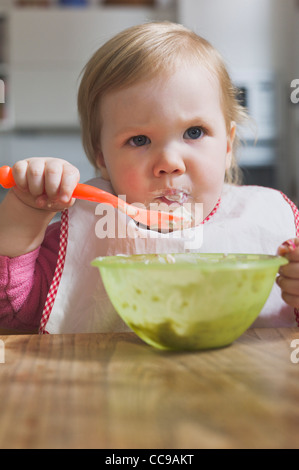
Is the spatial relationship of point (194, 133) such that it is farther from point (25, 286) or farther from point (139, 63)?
point (25, 286)

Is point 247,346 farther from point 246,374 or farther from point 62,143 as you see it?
point 62,143

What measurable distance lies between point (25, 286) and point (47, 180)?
234mm

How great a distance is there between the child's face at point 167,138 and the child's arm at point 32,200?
0.61ft

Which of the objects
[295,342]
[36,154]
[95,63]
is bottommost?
[36,154]

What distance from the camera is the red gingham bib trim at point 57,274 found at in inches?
33.1

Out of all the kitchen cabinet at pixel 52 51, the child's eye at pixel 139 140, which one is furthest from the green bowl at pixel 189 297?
the kitchen cabinet at pixel 52 51

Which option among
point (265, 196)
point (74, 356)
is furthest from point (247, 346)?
point (265, 196)

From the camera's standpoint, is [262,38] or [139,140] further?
[262,38]

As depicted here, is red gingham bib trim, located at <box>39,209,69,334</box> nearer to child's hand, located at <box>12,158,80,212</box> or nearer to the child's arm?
the child's arm

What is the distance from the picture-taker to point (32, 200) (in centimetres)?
80

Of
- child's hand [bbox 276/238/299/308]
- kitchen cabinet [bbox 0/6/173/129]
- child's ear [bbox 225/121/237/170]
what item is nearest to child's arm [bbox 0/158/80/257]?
child's hand [bbox 276/238/299/308]

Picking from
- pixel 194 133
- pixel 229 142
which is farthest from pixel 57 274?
pixel 229 142

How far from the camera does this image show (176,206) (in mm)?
925

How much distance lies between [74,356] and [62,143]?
3547 millimetres
